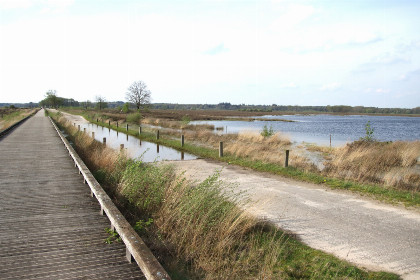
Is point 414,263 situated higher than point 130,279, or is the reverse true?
point 130,279

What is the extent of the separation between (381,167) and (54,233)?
46.7 feet

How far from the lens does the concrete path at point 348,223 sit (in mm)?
5422

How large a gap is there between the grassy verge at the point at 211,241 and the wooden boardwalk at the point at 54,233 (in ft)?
2.74

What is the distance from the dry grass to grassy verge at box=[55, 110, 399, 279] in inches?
272

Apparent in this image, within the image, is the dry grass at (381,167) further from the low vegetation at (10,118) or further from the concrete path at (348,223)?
the low vegetation at (10,118)

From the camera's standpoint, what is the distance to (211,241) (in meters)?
5.35

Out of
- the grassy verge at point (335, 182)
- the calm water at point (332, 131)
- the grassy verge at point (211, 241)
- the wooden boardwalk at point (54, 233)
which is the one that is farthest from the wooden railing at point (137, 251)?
the calm water at point (332, 131)

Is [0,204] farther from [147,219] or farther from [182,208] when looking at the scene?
[182,208]

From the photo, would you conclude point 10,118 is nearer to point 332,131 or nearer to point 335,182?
point 332,131

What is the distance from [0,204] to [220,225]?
4629 millimetres

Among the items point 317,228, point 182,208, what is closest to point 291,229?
point 317,228

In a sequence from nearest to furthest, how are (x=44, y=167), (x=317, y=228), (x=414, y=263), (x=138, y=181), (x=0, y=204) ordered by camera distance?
(x=414, y=263) → (x=0, y=204) → (x=317, y=228) → (x=138, y=181) → (x=44, y=167)

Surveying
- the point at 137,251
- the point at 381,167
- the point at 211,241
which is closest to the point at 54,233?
the point at 137,251

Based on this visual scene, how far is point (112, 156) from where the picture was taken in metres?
11.2
